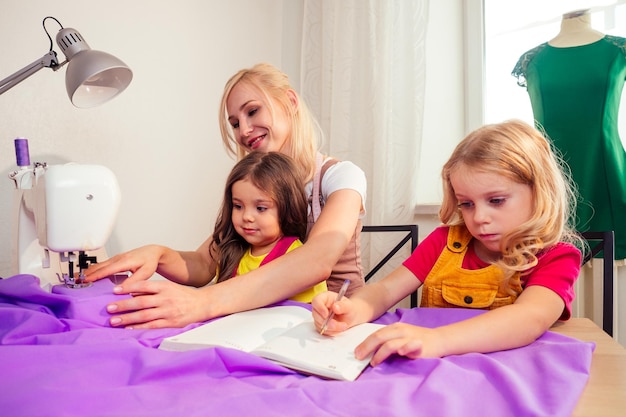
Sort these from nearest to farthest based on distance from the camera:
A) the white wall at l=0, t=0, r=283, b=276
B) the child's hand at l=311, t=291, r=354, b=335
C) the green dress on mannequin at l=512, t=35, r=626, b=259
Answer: the child's hand at l=311, t=291, r=354, b=335 < the white wall at l=0, t=0, r=283, b=276 < the green dress on mannequin at l=512, t=35, r=626, b=259

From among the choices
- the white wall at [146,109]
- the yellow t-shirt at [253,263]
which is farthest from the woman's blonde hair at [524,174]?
the white wall at [146,109]

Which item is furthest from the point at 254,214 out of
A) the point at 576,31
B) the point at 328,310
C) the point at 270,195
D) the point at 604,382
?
the point at 576,31

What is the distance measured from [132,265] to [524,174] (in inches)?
33.1

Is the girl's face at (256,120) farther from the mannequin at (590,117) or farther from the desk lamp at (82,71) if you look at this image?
the mannequin at (590,117)

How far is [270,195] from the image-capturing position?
1.32 m

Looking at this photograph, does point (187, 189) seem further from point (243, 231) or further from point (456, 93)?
point (456, 93)

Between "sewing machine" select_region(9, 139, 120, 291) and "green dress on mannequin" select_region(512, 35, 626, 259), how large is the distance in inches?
62.5

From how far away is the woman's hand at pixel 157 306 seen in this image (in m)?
0.88

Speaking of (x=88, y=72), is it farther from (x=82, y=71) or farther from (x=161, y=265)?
(x=161, y=265)

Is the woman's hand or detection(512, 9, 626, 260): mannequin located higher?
detection(512, 9, 626, 260): mannequin

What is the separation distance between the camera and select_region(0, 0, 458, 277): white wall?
1.58m

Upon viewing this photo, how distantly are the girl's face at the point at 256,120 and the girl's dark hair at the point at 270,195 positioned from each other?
84 mm

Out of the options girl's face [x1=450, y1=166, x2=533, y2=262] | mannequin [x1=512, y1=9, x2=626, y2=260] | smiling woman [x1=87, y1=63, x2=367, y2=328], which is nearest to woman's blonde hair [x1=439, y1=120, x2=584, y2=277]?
girl's face [x1=450, y1=166, x2=533, y2=262]

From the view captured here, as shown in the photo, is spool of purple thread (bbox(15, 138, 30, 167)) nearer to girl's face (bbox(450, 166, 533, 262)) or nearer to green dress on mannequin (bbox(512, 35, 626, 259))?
girl's face (bbox(450, 166, 533, 262))
